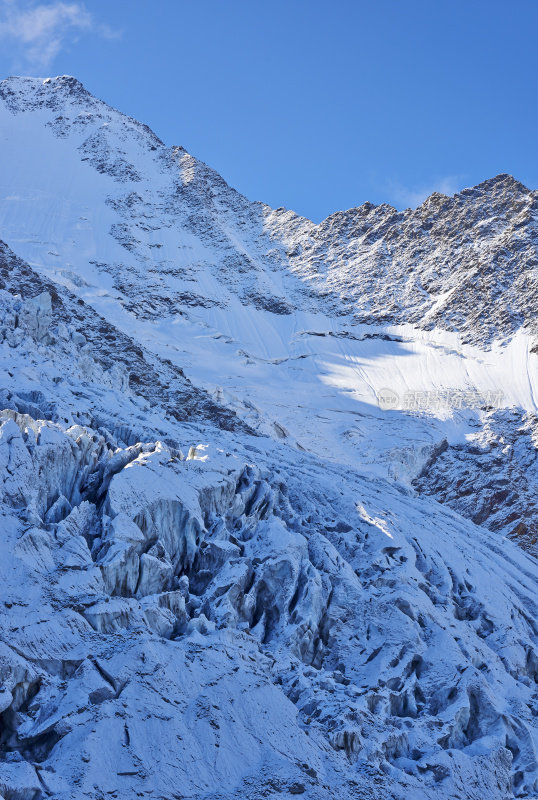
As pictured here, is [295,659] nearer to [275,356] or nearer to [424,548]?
[424,548]

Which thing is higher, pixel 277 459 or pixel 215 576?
pixel 277 459

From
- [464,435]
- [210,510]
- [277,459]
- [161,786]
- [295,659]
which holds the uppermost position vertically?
[464,435]

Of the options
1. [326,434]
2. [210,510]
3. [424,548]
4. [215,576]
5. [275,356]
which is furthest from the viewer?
[275,356]

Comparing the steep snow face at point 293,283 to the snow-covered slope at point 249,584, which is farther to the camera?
the steep snow face at point 293,283

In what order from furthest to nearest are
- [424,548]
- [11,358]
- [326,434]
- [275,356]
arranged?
[275,356] → [326,434] → [11,358] → [424,548]

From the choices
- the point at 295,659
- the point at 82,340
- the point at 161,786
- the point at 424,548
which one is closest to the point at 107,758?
the point at 161,786

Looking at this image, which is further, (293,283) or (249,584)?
(293,283)

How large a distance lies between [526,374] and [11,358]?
228ft

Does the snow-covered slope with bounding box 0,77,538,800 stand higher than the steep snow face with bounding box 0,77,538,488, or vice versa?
the steep snow face with bounding box 0,77,538,488

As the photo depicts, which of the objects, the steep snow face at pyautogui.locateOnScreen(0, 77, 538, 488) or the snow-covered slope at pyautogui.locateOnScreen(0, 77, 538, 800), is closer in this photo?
the snow-covered slope at pyautogui.locateOnScreen(0, 77, 538, 800)

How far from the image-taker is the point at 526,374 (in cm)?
10006

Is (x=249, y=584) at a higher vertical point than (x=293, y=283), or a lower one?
lower

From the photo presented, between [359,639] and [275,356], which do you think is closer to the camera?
[359,639]

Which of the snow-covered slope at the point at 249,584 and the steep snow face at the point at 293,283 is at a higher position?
the steep snow face at the point at 293,283
